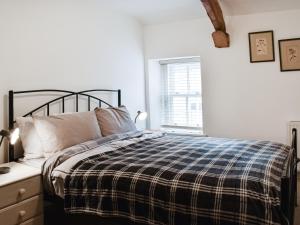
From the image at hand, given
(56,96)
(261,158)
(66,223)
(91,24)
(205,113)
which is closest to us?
(261,158)

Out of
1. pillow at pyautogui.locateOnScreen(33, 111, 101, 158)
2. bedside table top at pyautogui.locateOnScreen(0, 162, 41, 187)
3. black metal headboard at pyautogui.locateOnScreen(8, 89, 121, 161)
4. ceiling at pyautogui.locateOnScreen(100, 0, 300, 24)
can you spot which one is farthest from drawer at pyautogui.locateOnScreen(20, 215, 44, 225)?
ceiling at pyautogui.locateOnScreen(100, 0, 300, 24)

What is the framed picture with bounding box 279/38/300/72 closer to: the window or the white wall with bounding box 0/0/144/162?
the window

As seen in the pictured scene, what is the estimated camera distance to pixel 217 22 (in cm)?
331

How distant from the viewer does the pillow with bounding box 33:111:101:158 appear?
2287 millimetres

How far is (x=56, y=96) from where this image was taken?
9.36ft

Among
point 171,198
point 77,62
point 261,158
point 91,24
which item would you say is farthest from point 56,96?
point 261,158

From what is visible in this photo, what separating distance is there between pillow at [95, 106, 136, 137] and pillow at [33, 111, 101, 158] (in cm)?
22

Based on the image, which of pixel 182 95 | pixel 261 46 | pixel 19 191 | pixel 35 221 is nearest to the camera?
pixel 19 191

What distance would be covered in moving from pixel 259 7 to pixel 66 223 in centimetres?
310

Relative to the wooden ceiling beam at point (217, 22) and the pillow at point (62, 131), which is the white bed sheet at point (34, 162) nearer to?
the pillow at point (62, 131)

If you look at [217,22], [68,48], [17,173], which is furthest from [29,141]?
[217,22]

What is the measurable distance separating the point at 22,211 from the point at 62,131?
671 mm

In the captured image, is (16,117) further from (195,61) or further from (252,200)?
(195,61)

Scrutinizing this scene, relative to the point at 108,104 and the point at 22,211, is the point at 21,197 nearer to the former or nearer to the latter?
the point at 22,211
